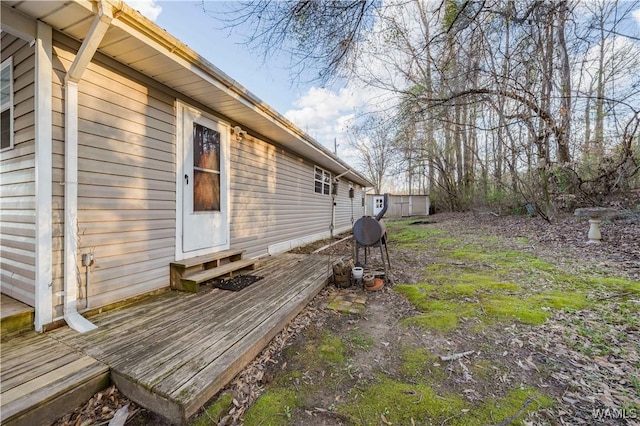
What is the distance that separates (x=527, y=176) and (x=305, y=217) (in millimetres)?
7563

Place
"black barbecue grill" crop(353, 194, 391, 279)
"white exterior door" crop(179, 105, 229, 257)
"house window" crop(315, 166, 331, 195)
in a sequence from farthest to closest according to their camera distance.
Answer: "house window" crop(315, 166, 331, 195), "black barbecue grill" crop(353, 194, 391, 279), "white exterior door" crop(179, 105, 229, 257)

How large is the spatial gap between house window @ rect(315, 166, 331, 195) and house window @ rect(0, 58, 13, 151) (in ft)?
21.8

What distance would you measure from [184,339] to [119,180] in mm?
1793

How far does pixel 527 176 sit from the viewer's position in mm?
8609

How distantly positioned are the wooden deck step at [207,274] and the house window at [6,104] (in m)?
2.13

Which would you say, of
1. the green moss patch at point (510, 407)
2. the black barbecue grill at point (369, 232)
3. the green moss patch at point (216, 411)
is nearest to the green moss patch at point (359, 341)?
the green moss patch at point (510, 407)

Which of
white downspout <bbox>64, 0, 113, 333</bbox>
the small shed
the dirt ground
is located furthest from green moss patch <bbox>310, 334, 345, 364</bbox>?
the small shed

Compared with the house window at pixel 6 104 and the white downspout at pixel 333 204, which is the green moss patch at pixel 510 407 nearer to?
the house window at pixel 6 104

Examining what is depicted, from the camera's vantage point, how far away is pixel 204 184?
12.5 ft

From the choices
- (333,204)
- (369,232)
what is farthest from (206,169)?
(333,204)

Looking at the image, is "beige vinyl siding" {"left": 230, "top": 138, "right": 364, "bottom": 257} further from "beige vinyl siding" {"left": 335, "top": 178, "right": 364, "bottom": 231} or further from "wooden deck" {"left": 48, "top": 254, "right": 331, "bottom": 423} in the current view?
"beige vinyl siding" {"left": 335, "top": 178, "right": 364, "bottom": 231}

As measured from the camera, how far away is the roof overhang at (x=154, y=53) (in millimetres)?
1988

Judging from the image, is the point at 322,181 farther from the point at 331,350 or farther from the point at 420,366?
the point at 420,366

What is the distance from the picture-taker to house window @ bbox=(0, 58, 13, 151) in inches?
97.3
